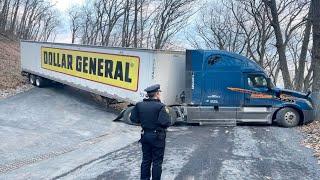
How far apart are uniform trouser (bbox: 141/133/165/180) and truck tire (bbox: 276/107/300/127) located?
11.3 m

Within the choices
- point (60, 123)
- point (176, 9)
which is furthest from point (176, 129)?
point (176, 9)

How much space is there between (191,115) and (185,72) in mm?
1817

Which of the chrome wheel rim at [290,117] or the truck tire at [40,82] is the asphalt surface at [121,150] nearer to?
the chrome wheel rim at [290,117]

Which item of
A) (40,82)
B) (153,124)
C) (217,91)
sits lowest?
(40,82)

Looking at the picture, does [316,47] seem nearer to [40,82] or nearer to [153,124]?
[153,124]

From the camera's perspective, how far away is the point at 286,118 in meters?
18.8

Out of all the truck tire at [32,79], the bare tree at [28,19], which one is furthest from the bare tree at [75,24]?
the truck tire at [32,79]

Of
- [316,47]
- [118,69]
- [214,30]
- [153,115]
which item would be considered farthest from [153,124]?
[214,30]

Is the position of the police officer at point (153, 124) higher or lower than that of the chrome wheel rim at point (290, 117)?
higher

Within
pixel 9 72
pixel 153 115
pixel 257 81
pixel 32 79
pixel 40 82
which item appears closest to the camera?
pixel 153 115

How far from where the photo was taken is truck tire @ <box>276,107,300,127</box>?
18750mm

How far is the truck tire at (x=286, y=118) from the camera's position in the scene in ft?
61.5

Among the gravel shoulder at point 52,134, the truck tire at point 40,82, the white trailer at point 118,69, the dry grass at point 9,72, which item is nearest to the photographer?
the gravel shoulder at point 52,134

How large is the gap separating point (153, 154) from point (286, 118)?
37.9ft
